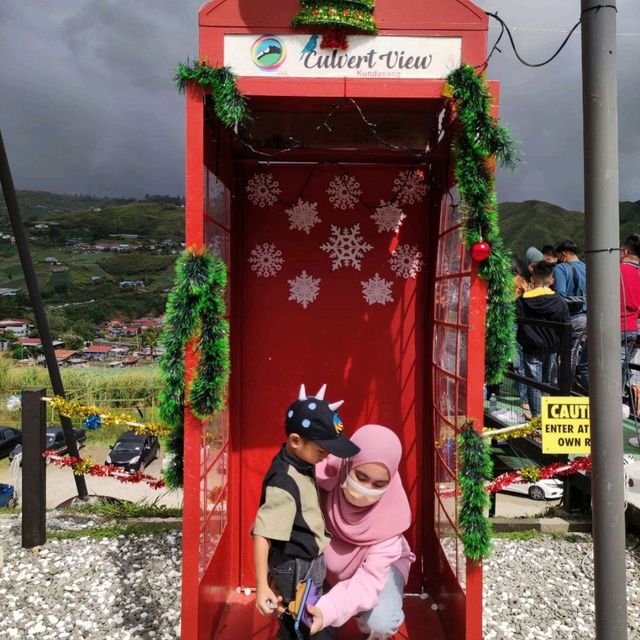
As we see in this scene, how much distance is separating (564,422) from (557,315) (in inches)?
121

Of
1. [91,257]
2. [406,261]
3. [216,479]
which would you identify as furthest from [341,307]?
→ [91,257]

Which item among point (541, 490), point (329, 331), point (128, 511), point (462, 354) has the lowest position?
point (541, 490)

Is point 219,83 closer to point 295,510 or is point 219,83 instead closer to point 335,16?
point 335,16

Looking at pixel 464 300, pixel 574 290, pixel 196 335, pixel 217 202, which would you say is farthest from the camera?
pixel 574 290

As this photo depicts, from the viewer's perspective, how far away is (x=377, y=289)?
3482 millimetres

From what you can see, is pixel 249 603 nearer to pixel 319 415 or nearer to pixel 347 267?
pixel 319 415

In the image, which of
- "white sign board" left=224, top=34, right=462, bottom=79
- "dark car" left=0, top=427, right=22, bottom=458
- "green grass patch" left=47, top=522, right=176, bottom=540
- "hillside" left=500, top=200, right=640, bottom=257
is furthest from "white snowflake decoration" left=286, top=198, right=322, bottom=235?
"hillside" left=500, top=200, right=640, bottom=257

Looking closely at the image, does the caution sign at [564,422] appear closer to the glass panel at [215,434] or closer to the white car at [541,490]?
the glass panel at [215,434]

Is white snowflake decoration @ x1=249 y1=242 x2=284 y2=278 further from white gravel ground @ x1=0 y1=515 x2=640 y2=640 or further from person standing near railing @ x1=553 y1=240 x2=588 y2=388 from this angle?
person standing near railing @ x1=553 y1=240 x2=588 y2=388

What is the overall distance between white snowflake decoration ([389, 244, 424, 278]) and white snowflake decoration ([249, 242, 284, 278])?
673 mm

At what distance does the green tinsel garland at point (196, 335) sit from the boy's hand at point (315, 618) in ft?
2.86

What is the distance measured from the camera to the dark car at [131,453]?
1756 cm

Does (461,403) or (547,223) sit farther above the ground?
(547,223)

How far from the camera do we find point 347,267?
137 inches
